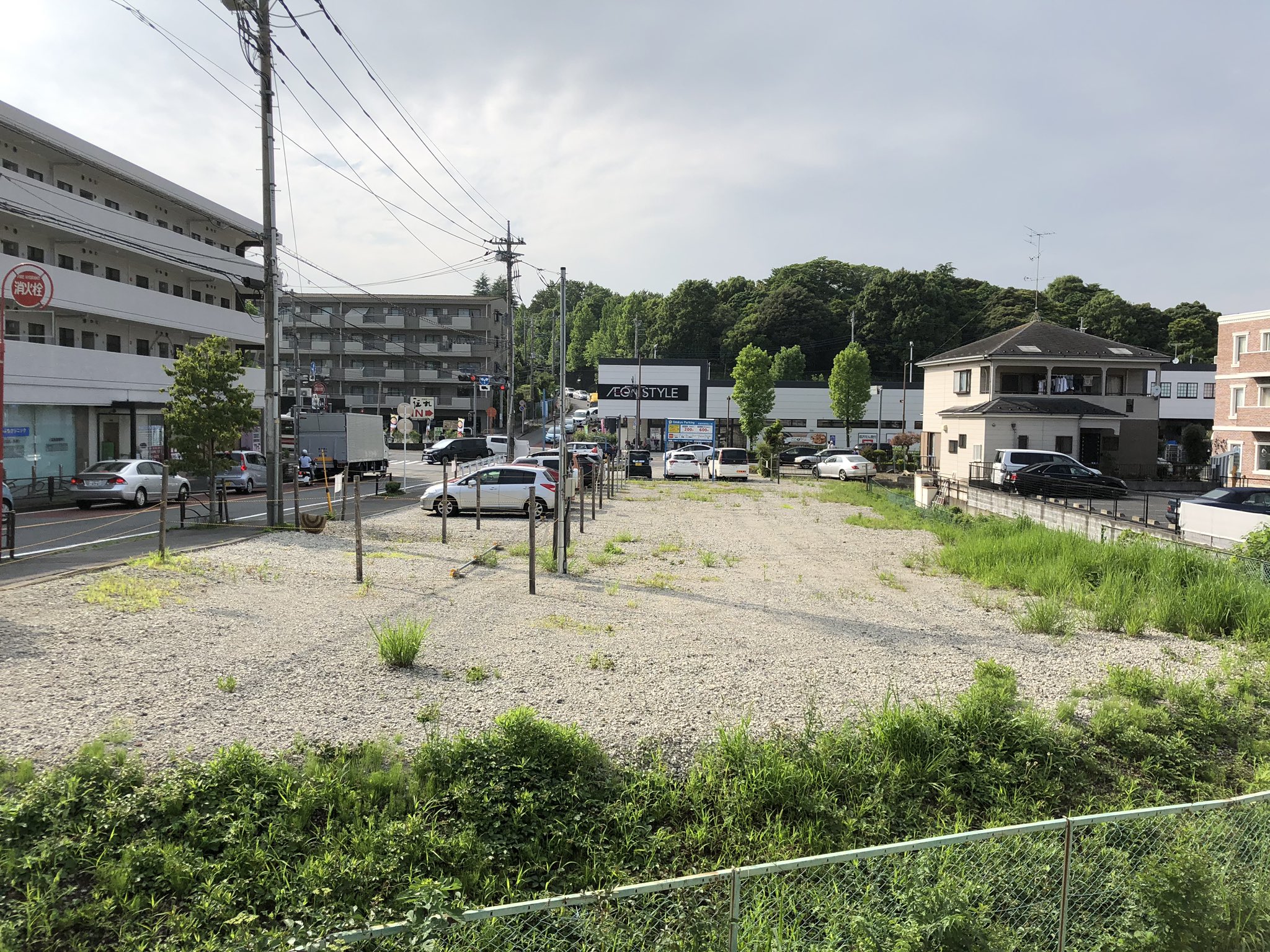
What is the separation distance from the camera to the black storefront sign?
6931cm

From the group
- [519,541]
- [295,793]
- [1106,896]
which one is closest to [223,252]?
[519,541]

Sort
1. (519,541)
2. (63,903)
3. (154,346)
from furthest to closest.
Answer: (154,346) → (519,541) → (63,903)

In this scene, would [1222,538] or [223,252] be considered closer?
[1222,538]

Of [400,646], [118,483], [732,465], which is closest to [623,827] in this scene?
[400,646]

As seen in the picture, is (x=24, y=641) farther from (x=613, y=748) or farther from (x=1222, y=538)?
(x=1222, y=538)

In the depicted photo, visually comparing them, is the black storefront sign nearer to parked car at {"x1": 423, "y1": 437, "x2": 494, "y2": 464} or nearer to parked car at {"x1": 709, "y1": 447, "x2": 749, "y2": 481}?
parked car at {"x1": 423, "y1": 437, "x2": 494, "y2": 464}

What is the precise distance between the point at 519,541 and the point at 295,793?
13152 mm

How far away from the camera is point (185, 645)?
29.8 feet

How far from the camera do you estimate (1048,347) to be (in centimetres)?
4241

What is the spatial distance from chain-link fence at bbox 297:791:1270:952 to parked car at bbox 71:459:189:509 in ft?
Result: 72.9

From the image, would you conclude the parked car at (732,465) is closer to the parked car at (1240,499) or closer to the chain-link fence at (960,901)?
the parked car at (1240,499)

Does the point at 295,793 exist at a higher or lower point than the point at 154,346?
lower

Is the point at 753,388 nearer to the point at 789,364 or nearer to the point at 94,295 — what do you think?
the point at 789,364

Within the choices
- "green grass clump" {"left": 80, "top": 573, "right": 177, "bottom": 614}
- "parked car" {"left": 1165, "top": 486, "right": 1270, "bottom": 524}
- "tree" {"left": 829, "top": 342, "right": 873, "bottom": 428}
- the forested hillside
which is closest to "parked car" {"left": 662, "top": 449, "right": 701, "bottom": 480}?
"tree" {"left": 829, "top": 342, "right": 873, "bottom": 428}
